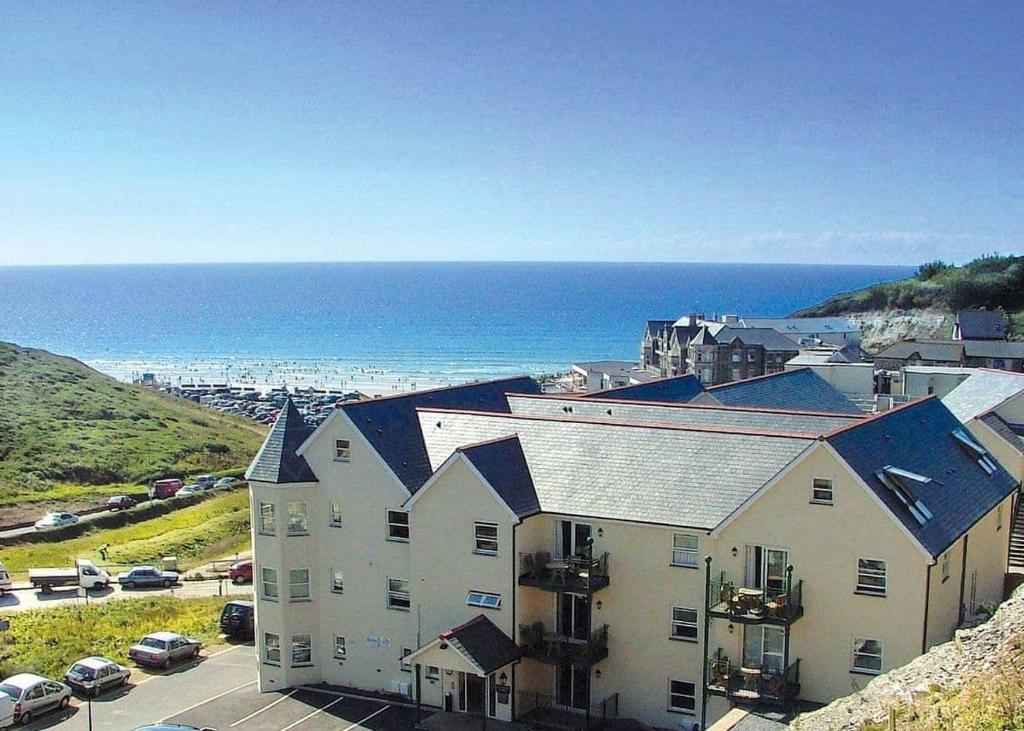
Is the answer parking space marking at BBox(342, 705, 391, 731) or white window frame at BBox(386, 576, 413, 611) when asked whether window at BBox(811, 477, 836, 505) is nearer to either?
white window frame at BBox(386, 576, 413, 611)

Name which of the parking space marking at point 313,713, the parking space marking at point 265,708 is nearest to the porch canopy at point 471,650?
the parking space marking at point 313,713

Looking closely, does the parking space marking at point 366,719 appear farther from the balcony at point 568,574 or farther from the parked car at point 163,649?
the parked car at point 163,649

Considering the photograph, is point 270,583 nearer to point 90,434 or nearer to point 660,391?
point 660,391

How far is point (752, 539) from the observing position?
90.6 ft

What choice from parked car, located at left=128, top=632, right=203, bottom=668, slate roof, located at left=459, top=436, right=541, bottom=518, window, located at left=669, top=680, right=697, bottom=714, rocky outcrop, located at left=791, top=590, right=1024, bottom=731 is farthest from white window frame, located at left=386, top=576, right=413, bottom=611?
rocky outcrop, located at left=791, top=590, right=1024, bottom=731

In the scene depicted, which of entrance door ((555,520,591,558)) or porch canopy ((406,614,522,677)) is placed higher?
entrance door ((555,520,591,558))

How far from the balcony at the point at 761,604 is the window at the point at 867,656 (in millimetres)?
1625

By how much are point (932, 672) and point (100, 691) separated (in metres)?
A: 26.4

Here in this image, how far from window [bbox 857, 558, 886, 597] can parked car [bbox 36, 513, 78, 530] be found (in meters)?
48.9

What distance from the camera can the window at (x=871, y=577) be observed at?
86.1 ft

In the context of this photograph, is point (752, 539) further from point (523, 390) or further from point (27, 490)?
point (27, 490)

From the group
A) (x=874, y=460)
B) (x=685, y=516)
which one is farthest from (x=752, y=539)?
(x=874, y=460)

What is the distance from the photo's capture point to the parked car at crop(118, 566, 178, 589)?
48.4m

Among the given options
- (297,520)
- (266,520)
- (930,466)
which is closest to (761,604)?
(930,466)
